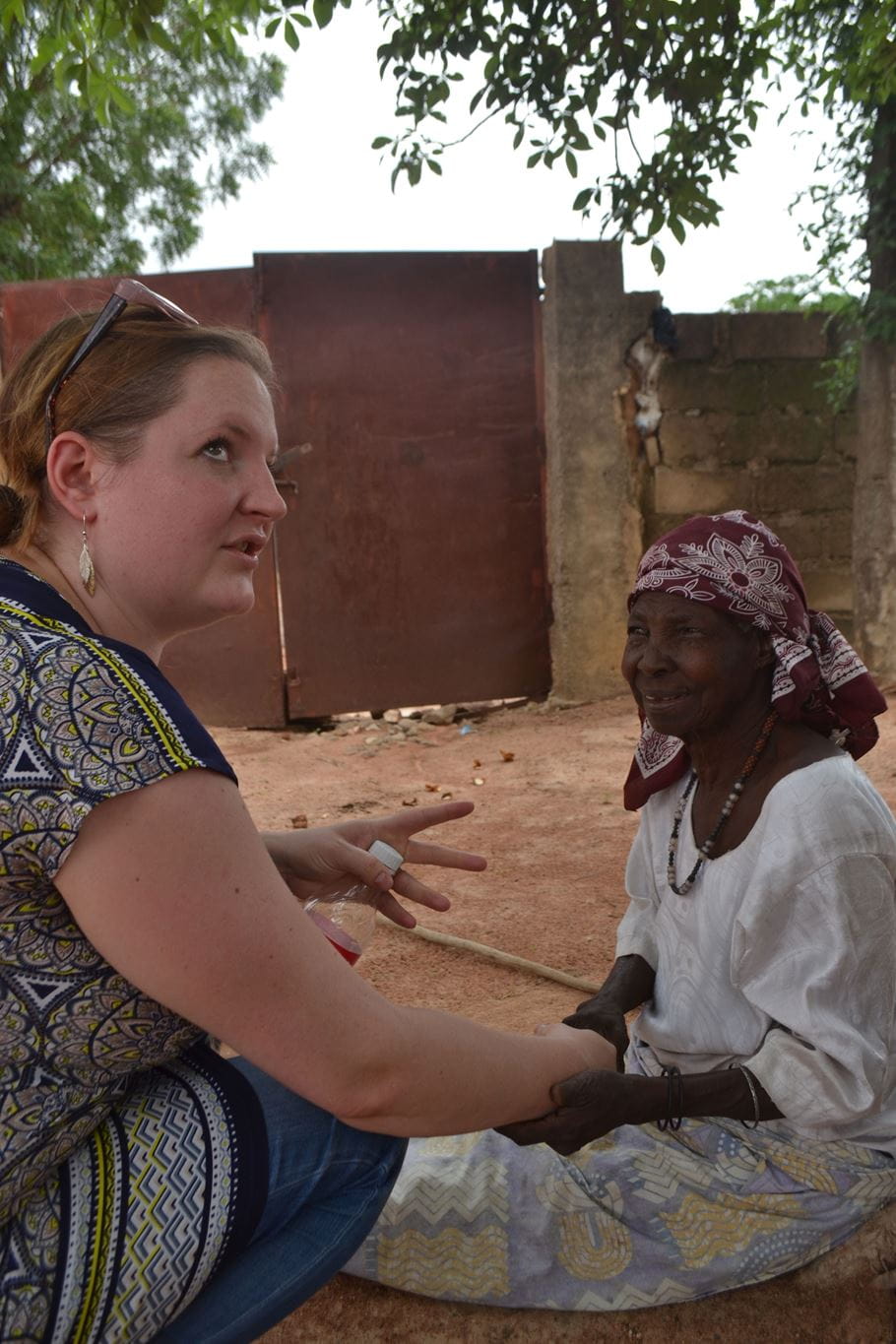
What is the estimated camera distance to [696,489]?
7277mm

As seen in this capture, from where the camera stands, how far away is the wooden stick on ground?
3.38m

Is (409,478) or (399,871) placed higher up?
(409,478)

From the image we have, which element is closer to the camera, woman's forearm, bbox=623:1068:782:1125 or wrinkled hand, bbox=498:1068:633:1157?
wrinkled hand, bbox=498:1068:633:1157

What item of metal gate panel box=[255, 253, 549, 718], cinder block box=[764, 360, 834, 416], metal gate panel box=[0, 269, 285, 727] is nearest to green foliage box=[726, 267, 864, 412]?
cinder block box=[764, 360, 834, 416]

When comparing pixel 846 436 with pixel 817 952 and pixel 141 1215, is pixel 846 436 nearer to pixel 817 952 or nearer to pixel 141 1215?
pixel 817 952

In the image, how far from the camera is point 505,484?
24.4 ft

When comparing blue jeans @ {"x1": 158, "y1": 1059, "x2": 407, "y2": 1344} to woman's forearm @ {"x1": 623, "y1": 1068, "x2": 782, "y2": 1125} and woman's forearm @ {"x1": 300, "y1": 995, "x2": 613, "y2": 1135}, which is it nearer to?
woman's forearm @ {"x1": 300, "y1": 995, "x2": 613, "y2": 1135}

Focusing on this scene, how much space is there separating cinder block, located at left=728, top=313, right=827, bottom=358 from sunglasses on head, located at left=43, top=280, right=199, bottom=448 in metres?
6.24

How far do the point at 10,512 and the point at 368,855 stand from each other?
0.88 m

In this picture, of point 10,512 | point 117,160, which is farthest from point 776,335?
point 117,160

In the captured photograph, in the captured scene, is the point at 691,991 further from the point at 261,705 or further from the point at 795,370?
the point at 795,370

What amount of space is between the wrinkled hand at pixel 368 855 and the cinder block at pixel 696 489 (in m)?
Answer: 5.54

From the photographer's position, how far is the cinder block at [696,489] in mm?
7250

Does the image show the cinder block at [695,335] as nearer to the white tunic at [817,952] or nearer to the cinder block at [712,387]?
the cinder block at [712,387]
